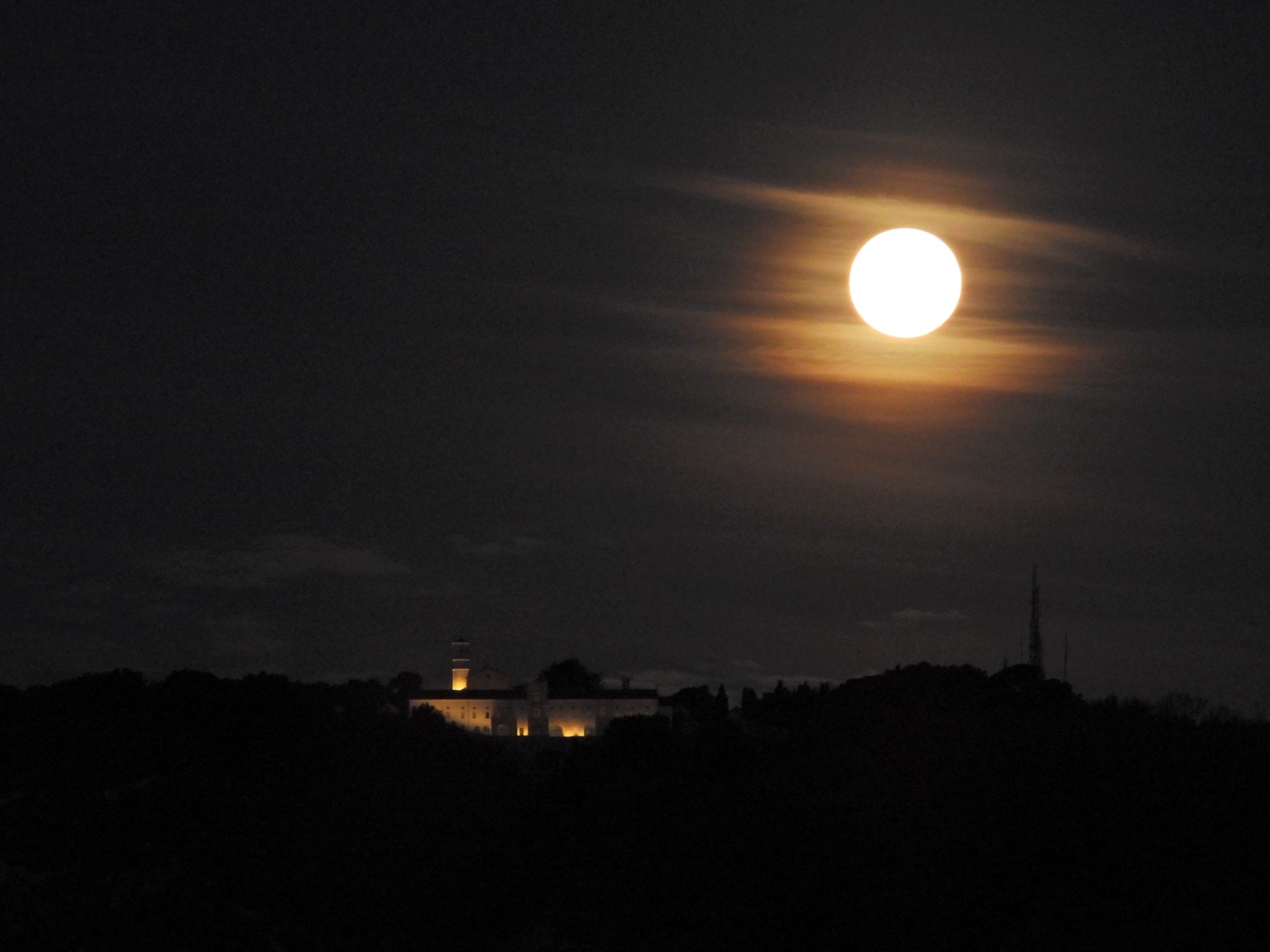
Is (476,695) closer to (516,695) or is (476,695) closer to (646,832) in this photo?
(516,695)

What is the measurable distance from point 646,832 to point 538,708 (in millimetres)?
85020

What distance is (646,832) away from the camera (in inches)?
3073

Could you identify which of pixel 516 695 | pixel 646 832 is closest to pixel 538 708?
pixel 516 695

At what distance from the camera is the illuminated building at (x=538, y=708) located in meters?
A: 160

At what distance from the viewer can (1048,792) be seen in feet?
239

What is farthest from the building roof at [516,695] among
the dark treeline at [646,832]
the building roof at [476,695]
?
the dark treeline at [646,832]

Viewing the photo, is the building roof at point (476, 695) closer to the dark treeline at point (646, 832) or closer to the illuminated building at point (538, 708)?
the illuminated building at point (538, 708)

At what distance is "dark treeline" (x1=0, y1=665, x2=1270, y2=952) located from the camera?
65.1 meters

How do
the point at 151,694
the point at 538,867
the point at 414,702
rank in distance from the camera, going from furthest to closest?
the point at 414,702 → the point at 151,694 → the point at 538,867

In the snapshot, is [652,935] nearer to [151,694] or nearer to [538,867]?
[538,867]

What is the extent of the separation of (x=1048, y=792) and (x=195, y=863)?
1247 inches

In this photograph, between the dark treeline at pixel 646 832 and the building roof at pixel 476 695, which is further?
the building roof at pixel 476 695

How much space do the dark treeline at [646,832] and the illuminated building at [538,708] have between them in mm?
59979

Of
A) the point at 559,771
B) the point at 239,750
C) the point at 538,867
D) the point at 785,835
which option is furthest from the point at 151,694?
the point at 785,835
